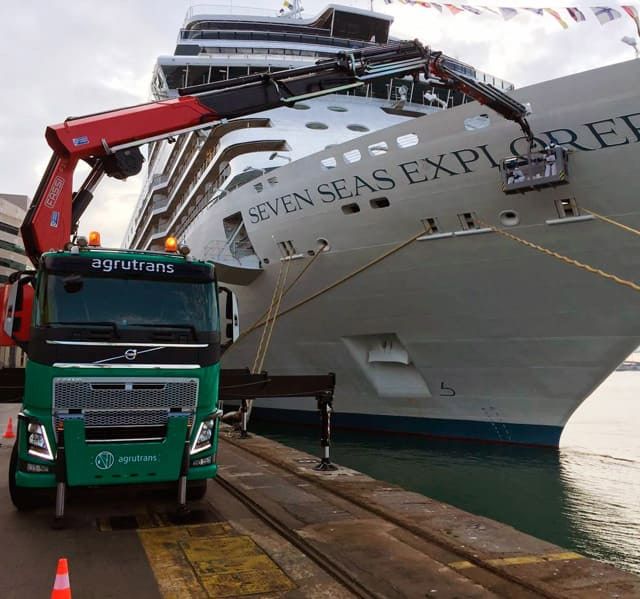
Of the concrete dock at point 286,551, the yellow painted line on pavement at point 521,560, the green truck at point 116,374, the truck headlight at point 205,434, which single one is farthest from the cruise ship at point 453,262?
the truck headlight at point 205,434

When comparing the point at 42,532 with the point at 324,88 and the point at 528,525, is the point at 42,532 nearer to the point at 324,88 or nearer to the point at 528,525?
the point at 528,525

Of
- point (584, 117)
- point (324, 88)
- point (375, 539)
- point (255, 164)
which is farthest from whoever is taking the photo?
point (255, 164)

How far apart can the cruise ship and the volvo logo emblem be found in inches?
242

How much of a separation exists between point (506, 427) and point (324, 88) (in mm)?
7787

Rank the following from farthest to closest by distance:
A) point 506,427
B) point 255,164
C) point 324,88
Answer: point 255,164, point 506,427, point 324,88

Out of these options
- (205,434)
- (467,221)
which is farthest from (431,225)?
(205,434)

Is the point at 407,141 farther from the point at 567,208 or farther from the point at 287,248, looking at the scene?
the point at 287,248

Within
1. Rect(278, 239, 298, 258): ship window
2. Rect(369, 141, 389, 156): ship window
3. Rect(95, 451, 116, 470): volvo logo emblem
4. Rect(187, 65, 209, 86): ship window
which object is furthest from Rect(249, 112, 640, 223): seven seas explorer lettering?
Rect(187, 65, 209, 86): ship window

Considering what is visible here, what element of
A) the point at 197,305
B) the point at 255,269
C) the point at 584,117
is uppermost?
the point at 584,117

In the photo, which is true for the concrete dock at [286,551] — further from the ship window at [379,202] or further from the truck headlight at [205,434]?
the ship window at [379,202]

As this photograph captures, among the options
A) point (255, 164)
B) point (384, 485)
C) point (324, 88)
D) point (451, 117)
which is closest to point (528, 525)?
point (384, 485)

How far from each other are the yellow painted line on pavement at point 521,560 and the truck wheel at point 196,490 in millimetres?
2867

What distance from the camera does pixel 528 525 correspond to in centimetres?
812

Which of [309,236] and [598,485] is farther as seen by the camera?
[309,236]
